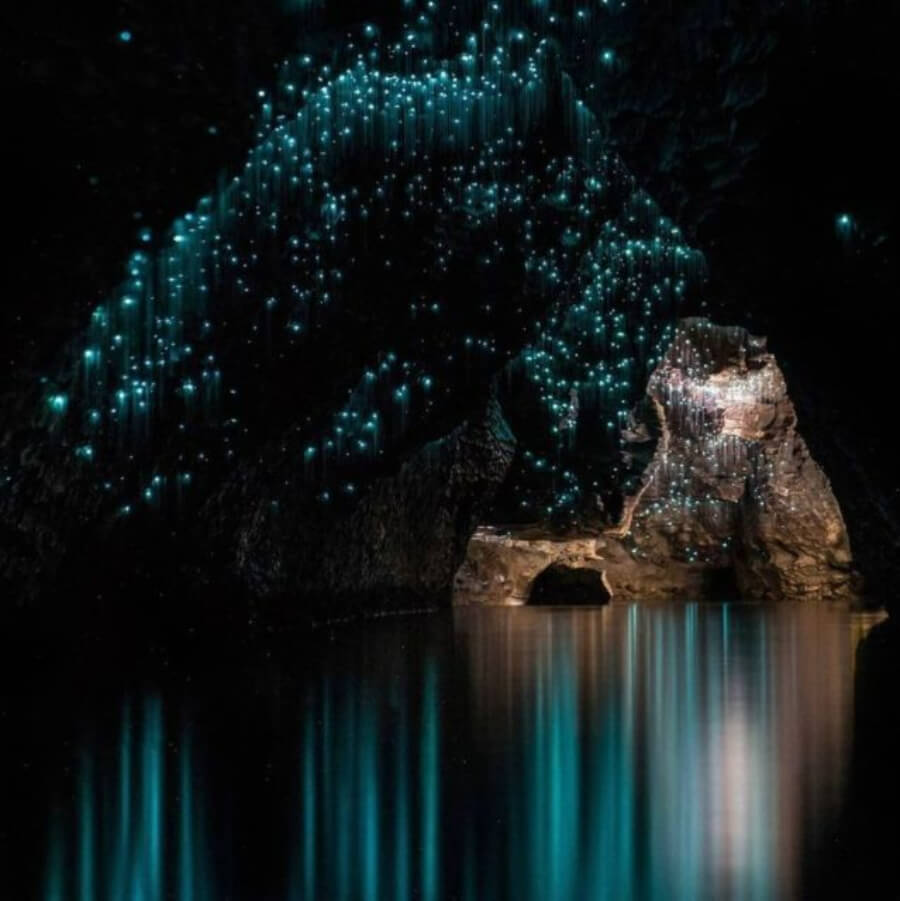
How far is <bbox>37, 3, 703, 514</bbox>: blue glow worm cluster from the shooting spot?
888cm

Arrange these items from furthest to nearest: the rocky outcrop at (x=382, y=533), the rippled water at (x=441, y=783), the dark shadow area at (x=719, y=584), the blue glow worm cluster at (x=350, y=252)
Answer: the dark shadow area at (x=719, y=584)
the rocky outcrop at (x=382, y=533)
the blue glow worm cluster at (x=350, y=252)
the rippled water at (x=441, y=783)

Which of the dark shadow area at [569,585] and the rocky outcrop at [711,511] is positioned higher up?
the rocky outcrop at [711,511]

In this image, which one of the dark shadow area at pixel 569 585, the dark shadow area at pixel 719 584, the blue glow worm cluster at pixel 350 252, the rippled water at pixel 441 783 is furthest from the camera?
the dark shadow area at pixel 719 584

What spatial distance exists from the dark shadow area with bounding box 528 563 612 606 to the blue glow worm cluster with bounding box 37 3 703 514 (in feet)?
37.4

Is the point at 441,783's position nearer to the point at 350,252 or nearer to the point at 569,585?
the point at 350,252

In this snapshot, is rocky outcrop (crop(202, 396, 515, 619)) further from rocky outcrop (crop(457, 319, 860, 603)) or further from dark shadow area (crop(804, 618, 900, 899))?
dark shadow area (crop(804, 618, 900, 899))

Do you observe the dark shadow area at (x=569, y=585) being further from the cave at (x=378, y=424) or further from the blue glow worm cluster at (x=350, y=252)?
the blue glow worm cluster at (x=350, y=252)

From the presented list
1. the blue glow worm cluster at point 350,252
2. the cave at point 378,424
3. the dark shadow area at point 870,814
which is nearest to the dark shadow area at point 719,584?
the cave at point 378,424

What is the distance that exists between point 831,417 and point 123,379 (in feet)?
20.2

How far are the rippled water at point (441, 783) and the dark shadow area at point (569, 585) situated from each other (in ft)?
57.3

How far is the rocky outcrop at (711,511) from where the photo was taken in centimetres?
2362

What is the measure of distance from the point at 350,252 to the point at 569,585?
642 inches

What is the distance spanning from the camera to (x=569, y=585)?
26.0 m

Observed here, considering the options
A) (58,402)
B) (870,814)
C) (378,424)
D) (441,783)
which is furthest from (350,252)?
(870,814)
